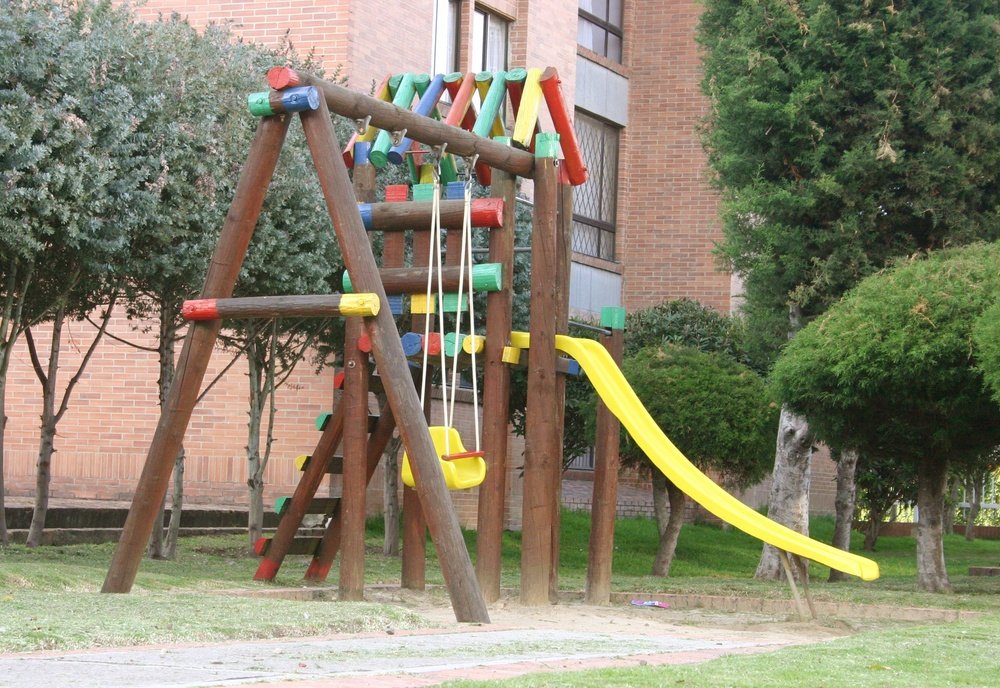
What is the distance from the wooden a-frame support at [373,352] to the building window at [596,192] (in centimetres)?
1838

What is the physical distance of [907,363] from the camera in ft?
48.8

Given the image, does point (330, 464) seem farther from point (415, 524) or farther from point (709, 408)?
point (709, 408)

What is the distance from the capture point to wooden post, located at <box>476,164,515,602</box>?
12.4 metres

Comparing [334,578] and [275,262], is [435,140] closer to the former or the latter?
[275,262]

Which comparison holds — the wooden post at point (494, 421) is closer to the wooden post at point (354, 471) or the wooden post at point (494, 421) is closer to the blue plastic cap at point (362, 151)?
the wooden post at point (354, 471)

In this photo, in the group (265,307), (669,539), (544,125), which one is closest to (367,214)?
(265,307)

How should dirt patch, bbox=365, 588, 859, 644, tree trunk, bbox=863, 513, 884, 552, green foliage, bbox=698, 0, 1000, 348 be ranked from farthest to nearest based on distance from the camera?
1. tree trunk, bbox=863, 513, 884, 552
2. green foliage, bbox=698, 0, 1000, 348
3. dirt patch, bbox=365, 588, 859, 644

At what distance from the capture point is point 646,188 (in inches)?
1200

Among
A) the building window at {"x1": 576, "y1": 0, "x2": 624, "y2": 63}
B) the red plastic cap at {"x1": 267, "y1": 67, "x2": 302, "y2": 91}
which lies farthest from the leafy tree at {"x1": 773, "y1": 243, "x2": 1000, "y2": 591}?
the building window at {"x1": 576, "y1": 0, "x2": 624, "y2": 63}

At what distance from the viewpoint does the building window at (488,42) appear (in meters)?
25.0

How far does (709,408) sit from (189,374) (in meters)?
9.49

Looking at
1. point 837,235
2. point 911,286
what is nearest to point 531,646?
point 911,286

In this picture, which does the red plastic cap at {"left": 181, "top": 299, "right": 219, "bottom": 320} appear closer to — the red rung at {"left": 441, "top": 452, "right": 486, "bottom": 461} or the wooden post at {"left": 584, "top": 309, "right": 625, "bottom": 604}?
the red rung at {"left": 441, "top": 452, "right": 486, "bottom": 461}

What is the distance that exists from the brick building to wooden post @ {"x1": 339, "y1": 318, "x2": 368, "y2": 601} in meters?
9.62
